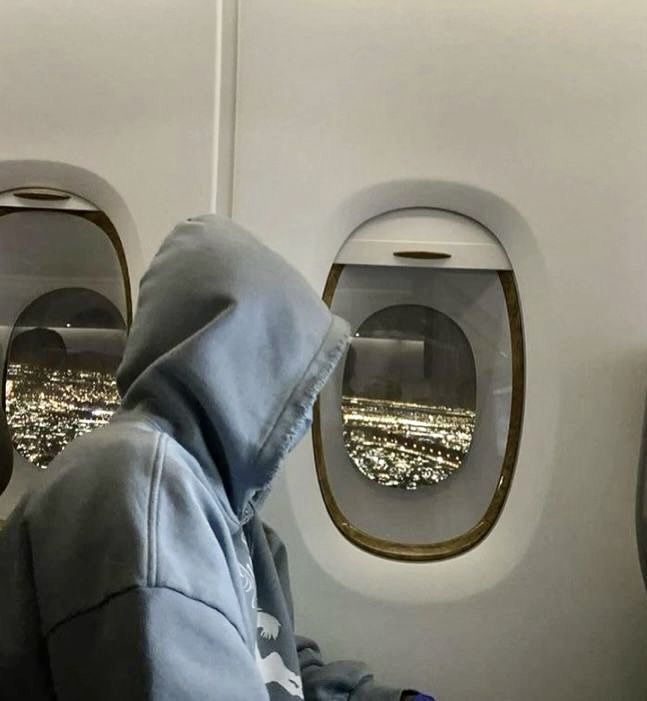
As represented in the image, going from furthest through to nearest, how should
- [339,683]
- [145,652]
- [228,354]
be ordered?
[339,683] < [228,354] < [145,652]

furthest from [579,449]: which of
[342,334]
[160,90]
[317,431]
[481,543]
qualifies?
[160,90]

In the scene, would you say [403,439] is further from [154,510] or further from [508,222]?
[154,510]

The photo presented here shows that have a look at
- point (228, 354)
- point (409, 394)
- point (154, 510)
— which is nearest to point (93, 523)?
point (154, 510)

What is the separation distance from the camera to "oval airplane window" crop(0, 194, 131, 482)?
151 centimetres

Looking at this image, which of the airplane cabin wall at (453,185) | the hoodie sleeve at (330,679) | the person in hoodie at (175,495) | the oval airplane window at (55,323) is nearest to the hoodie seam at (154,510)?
the person in hoodie at (175,495)

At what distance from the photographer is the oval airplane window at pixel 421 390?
1.42 meters

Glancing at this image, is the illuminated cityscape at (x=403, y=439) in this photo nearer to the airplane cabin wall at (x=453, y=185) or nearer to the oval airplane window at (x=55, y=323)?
the airplane cabin wall at (x=453, y=185)

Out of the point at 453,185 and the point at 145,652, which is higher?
the point at 453,185

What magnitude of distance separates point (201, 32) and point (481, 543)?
842 millimetres

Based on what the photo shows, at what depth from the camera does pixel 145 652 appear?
700 mm

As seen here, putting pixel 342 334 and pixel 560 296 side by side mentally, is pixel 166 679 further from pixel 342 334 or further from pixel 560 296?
pixel 560 296

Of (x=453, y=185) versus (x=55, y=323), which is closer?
(x=453, y=185)

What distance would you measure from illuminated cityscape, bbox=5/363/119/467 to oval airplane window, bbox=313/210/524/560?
0.36 meters

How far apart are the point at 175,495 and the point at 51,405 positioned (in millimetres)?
849
